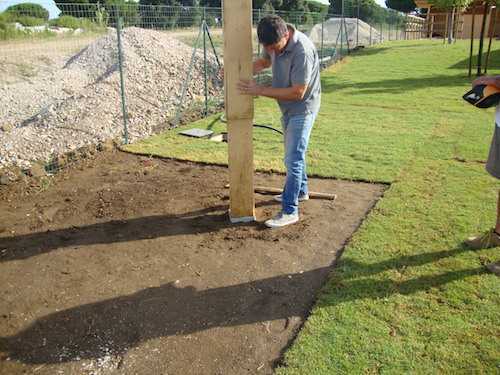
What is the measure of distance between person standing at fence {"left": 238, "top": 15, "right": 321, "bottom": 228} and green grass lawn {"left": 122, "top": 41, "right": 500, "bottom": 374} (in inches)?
30.7

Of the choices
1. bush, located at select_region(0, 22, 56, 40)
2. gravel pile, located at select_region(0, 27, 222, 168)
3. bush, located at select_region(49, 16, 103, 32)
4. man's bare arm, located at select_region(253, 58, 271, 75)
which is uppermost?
bush, located at select_region(49, 16, 103, 32)

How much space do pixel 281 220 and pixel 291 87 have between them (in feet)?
4.22

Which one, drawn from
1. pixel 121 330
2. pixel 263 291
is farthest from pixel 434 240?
pixel 121 330

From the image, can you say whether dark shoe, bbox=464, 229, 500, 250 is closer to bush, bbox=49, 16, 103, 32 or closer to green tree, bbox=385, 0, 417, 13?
bush, bbox=49, 16, 103, 32

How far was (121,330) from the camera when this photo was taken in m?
3.01

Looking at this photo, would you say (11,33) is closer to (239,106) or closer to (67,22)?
(67,22)

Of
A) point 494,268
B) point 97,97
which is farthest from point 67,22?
point 494,268

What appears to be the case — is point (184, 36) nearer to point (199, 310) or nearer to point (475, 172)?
point (475, 172)

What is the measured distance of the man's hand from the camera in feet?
12.9

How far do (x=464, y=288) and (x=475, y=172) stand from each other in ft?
9.16

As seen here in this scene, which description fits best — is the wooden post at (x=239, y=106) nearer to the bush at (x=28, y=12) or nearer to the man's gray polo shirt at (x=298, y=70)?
the man's gray polo shirt at (x=298, y=70)

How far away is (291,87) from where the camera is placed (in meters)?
3.89

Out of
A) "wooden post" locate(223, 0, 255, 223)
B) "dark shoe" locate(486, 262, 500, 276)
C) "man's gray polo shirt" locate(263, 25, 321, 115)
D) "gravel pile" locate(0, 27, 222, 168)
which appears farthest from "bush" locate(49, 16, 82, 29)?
"dark shoe" locate(486, 262, 500, 276)

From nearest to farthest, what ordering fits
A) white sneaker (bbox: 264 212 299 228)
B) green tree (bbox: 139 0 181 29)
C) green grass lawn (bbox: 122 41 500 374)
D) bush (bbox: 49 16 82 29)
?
green grass lawn (bbox: 122 41 500 374)
white sneaker (bbox: 264 212 299 228)
bush (bbox: 49 16 82 29)
green tree (bbox: 139 0 181 29)
